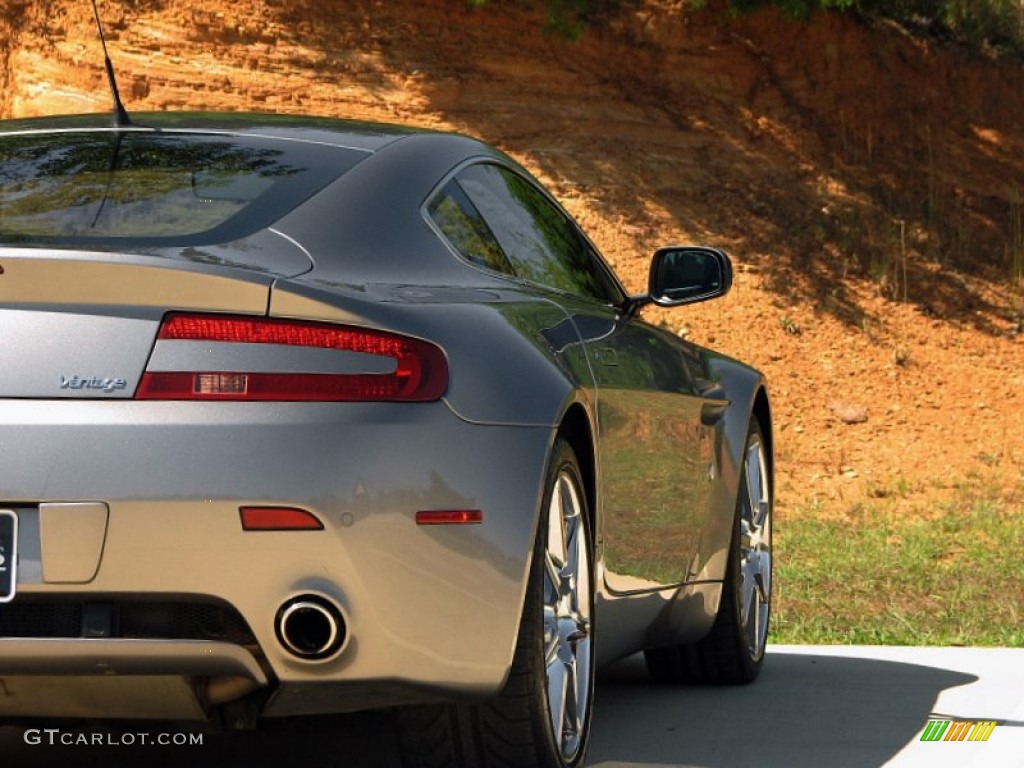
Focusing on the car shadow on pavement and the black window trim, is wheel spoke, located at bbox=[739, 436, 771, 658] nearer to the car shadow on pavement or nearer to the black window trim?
the car shadow on pavement

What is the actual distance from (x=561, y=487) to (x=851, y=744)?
1.43m

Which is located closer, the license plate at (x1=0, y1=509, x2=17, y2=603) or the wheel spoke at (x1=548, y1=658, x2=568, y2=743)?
the license plate at (x1=0, y1=509, x2=17, y2=603)

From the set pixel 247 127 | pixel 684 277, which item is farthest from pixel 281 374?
pixel 684 277

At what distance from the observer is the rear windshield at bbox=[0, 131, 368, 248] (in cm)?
439

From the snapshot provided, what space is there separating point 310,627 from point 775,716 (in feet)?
8.13

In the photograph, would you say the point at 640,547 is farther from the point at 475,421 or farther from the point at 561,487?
the point at 475,421

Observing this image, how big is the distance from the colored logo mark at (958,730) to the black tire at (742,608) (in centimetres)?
92

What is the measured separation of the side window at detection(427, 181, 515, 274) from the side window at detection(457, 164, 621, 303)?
59 mm

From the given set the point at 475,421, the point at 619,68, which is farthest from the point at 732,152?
the point at 475,421

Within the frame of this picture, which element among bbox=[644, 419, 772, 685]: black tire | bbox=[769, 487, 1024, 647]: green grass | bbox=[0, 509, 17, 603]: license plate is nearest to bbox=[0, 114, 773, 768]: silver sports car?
bbox=[0, 509, 17, 603]: license plate

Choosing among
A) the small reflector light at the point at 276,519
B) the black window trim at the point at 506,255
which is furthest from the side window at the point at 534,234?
the small reflector light at the point at 276,519

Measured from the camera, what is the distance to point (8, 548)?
13.1 ft

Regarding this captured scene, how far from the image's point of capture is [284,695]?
4172 millimetres

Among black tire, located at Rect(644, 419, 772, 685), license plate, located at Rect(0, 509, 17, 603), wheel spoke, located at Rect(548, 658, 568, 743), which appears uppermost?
license plate, located at Rect(0, 509, 17, 603)
